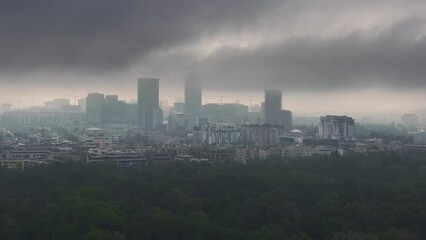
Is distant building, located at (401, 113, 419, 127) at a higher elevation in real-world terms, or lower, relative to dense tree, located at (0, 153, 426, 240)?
higher

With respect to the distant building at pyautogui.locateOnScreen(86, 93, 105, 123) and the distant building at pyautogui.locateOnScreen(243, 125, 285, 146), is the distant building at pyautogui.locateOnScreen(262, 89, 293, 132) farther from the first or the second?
the distant building at pyautogui.locateOnScreen(86, 93, 105, 123)

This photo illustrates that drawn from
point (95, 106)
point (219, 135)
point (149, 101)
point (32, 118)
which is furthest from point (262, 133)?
point (32, 118)

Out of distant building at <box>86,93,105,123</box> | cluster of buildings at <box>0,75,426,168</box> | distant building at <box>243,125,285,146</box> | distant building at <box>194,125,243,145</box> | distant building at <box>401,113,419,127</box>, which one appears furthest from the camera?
distant building at <box>401,113,419,127</box>

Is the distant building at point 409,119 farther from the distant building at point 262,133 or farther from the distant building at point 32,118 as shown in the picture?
the distant building at point 262,133

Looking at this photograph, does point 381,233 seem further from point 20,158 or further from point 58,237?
point 20,158

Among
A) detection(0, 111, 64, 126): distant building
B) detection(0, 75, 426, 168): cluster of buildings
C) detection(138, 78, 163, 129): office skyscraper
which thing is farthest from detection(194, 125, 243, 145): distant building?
detection(0, 111, 64, 126): distant building

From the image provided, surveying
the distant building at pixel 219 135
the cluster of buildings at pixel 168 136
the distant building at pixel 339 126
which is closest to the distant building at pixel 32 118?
the cluster of buildings at pixel 168 136

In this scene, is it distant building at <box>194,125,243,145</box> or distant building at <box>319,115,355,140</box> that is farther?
distant building at <box>319,115,355,140</box>
